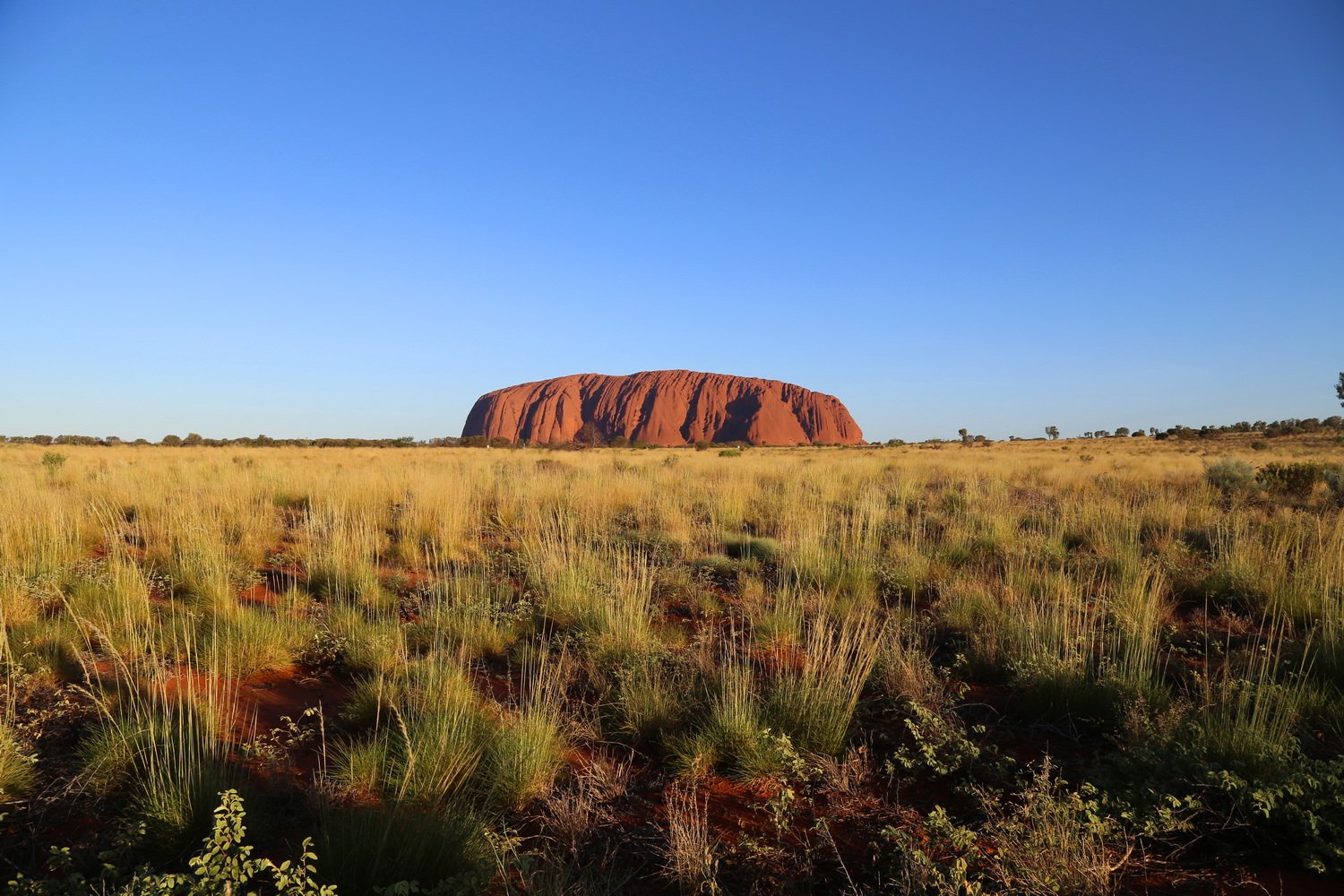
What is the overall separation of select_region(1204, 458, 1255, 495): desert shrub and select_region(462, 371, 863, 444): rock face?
9878cm

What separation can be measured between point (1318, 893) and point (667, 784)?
2.36 metres

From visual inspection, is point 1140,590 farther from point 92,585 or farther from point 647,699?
point 92,585

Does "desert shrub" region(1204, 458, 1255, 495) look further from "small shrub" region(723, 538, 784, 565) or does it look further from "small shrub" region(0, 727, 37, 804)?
"small shrub" region(0, 727, 37, 804)

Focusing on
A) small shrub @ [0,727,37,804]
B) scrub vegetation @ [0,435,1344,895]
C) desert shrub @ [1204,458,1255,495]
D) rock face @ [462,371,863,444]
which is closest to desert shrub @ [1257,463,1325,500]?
desert shrub @ [1204,458,1255,495]

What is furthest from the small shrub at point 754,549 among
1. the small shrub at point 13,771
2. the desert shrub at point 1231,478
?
the desert shrub at point 1231,478

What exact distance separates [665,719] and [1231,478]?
1344 centimetres

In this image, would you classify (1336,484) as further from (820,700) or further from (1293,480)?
(820,700)

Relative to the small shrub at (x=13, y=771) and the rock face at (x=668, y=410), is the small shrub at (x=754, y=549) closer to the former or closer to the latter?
the small shrub at (x=13, y=771)

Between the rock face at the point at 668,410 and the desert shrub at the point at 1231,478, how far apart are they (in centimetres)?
9878

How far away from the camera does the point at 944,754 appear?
2.96m

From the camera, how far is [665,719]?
3.29m

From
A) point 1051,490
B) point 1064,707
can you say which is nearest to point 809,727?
point 1064,707

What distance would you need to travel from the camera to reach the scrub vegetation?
7.18 feet

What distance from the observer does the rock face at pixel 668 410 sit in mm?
117375
